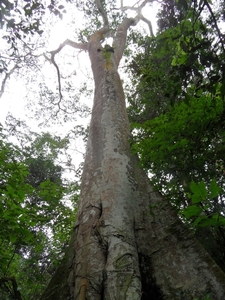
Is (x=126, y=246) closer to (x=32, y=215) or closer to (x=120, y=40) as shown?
(x=32, y=215)

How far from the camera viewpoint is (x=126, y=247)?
2254 millimetres

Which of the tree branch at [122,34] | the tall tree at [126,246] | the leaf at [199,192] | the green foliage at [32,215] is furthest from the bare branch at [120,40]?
the leaf at [199,192]

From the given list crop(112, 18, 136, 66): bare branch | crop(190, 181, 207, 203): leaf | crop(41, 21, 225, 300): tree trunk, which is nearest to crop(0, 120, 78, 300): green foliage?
crop(41, 21, 225, 300): tree trunk

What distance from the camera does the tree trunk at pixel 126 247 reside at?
81.4 inches

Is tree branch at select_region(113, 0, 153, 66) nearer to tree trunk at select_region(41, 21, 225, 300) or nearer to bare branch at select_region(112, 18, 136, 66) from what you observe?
bare branch at select_region(112, 18, 136, 66)

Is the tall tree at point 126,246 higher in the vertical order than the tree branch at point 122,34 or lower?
lower

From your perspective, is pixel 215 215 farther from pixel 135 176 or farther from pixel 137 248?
pixel 135 176

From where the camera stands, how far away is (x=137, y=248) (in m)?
2.44

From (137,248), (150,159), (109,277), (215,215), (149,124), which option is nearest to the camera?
(215,215)


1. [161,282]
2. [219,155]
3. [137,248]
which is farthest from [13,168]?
[219,155]

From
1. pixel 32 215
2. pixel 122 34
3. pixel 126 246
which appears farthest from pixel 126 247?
pixel 122 34

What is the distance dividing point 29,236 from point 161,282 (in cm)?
120

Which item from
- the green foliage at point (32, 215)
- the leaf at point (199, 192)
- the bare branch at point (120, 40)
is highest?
the bare branch at point (120, 40)

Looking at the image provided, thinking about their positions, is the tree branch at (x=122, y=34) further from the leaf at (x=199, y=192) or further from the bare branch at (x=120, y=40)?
the leaf at (x=199, y=192)
